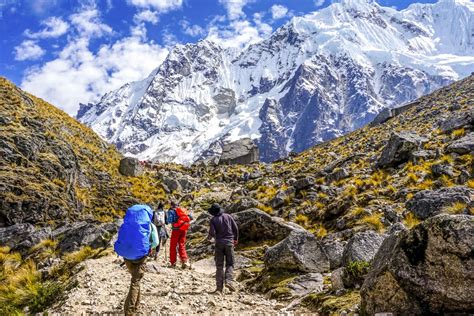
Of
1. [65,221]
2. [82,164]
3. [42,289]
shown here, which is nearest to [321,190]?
[65,221]

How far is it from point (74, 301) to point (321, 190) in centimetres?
1664

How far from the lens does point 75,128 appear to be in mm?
40562

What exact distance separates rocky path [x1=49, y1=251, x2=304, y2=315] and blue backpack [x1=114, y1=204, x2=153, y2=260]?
1603mm

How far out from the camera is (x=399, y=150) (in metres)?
25.4

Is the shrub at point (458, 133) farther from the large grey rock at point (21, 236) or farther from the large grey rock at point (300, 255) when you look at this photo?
the large grey rock at point (21, 236)

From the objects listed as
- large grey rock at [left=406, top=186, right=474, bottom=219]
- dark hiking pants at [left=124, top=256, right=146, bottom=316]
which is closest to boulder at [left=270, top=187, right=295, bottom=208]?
large grey rock at [left=406, top=186, right=474, bottom=219]

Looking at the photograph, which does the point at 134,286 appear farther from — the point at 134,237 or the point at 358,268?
the point at 358,268

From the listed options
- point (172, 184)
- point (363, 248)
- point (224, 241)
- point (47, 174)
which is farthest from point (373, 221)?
point (172, 184)

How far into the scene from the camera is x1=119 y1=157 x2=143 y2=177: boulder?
137 feet

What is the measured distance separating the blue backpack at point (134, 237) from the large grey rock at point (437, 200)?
31.5 ft

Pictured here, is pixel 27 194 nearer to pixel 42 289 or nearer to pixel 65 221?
pixel 65 221

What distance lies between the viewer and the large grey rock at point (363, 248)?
10.3 meters

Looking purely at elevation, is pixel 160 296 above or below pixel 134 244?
below

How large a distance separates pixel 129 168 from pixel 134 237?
34.3 metres
